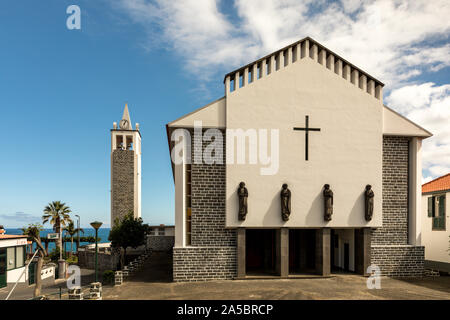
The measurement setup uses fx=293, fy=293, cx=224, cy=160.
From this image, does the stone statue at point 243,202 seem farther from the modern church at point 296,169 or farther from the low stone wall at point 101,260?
the low stone wall at point 101,260

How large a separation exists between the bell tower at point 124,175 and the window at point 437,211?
36.9m

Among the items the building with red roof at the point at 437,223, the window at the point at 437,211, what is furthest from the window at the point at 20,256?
the window at the point at 437,211

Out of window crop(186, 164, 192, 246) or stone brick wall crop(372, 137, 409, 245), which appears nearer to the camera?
window crop(186, 164, 192, 246)

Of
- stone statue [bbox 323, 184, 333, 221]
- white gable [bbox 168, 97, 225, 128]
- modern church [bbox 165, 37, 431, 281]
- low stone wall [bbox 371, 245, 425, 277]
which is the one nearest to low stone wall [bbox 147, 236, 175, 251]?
modern church [bbox 165, 37, 431, 281]

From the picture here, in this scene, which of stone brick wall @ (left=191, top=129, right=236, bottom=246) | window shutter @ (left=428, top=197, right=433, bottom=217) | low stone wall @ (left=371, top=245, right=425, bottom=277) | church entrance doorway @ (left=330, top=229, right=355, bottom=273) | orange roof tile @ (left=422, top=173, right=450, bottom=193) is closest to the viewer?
stone brick wall @ (left=191, top=129, right=236, bottom=246)

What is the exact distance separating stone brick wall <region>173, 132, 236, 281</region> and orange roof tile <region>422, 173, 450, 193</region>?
60.3ft

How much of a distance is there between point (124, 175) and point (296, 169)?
109 feet

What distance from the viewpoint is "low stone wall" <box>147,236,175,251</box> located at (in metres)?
43.2

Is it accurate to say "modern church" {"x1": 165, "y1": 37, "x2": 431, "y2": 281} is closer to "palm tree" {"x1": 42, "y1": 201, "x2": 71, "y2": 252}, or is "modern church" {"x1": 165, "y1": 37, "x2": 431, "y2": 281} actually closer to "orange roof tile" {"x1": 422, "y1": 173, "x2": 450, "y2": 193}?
"orange roof tile" {"x1": 422, "y1": 173, "x2": 450, "y2": 193}

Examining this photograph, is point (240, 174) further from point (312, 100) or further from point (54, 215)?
point (54, 215)

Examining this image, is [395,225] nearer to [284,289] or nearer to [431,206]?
[431,206]

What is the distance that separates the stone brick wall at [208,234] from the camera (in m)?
18.0

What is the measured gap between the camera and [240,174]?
1856 centimetres
